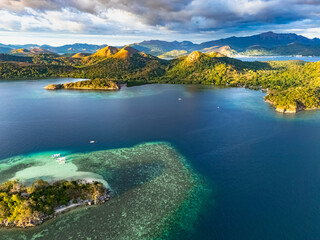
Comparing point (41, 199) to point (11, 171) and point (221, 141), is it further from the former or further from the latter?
point (221, 141)

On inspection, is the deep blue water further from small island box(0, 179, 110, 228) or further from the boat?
small island box(0, 179, 110, 228)

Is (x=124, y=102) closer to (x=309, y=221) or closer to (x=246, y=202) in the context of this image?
(x=246, y=202)

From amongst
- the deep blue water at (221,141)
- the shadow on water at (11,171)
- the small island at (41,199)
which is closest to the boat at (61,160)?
the shadow on water at (11,171)

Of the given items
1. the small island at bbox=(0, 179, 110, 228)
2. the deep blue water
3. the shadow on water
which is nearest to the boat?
the shadow on water

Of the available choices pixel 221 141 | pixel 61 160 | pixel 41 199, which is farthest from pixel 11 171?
pixel 221 141

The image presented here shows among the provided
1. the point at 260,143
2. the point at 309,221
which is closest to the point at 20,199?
the point at 309,221

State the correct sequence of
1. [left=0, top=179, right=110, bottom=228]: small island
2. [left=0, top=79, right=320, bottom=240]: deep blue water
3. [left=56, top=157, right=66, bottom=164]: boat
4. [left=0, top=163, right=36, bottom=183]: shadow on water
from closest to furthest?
[left=0, top=179, right=110, bottom=228]: small island → [left=0, top=79, right=320, bottom=240]: deep blue water → [left=0, top=163, right=36, bottom=183]: shadow on water → [left=56, top=157, right=66, bottom=164]: boat

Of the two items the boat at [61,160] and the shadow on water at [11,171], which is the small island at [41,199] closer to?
the shadow on water at [11,171]
